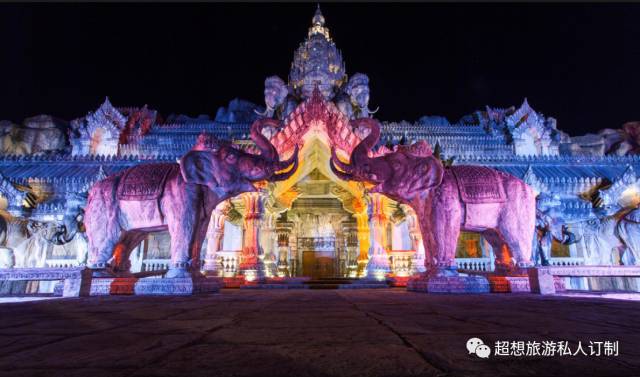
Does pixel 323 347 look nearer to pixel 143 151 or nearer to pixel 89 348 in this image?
pixel 89 348

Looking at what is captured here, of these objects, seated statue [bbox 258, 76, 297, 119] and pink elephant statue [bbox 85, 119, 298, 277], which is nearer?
pink elephant statue [bbox 85, 119, 298, 277]

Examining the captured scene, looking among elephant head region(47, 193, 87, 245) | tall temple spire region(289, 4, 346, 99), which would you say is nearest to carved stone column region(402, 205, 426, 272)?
elephant head region(47, 193, 87, 245)

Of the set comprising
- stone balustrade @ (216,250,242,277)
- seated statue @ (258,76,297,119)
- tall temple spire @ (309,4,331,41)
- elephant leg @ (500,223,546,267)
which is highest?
tall temple spire @ (309,4,331,41)

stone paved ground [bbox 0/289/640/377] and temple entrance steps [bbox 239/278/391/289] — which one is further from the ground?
stone paved ground [bbox 0/289/640/377]

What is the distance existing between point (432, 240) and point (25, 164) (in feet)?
51.5

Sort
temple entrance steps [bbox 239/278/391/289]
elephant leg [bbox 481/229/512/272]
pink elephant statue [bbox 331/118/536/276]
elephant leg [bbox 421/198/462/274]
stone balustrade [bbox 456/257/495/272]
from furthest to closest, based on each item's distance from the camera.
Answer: stone balustrade [bbox 456/257/495/272] → temple entrance steps [bbox 239/278/391/289] → elephant leg [bbox 481/229/512/272] → pink elephant statue [bbox 331/118/536/276] → elephant leg [bbox 421/198/462/274]

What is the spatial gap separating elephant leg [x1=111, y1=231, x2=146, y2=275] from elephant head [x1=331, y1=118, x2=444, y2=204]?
135 inches

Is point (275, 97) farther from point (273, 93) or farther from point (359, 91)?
point (359, 91)

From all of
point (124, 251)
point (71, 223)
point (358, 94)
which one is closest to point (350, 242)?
point (124, 251)

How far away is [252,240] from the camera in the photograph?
7.91m

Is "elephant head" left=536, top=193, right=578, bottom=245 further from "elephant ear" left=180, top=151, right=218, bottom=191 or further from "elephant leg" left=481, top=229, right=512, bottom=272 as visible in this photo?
"elephant ear" left=180, top=151, right=218, bottom=191

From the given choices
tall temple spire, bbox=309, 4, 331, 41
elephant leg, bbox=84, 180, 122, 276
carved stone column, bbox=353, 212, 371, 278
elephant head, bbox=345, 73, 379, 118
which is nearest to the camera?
elephant leg, bbox=84, 180, 122, 276

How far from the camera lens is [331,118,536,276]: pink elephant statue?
15.7 ft

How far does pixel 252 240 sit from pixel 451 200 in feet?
15.3
